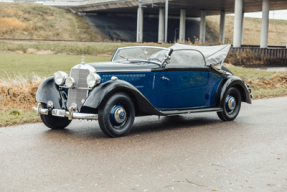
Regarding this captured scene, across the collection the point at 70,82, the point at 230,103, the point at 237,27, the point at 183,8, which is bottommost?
the point at 230,103

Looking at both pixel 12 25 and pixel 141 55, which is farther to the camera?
pixel 12 25

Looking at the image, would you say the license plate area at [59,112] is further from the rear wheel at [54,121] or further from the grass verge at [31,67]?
the grass verge at [31,67]

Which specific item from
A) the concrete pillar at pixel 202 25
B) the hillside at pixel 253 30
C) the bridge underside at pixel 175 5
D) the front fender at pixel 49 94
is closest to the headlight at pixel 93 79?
the front fender at pixel 49 94

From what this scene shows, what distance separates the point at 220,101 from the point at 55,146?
383 centimetres

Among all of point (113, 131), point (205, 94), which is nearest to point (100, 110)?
point (113, 131)

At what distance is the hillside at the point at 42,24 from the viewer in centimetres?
5459

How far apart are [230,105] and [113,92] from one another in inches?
122

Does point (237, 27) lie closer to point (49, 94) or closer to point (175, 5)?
point (175, 5)

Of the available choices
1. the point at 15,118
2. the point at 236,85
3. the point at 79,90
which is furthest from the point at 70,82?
the point at 236,85

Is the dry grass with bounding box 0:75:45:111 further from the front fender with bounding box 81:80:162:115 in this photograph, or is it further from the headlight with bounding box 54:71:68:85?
the front fender with bounding box 81:80:162:115

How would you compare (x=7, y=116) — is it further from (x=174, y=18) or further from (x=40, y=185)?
(x=174, y=18)

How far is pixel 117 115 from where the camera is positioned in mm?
6359

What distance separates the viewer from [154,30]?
71.1 metres

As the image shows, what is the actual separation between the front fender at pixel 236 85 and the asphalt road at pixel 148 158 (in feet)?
2.54
